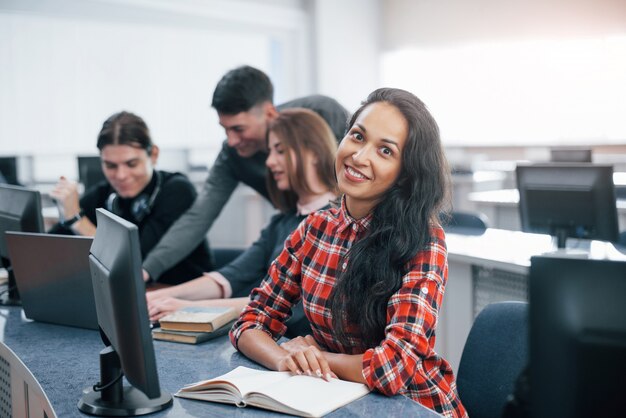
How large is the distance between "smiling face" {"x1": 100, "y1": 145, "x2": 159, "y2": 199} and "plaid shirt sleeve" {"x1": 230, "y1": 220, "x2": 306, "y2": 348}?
1112mm

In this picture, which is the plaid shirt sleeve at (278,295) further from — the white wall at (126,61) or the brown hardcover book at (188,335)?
the white wall at (126,61)

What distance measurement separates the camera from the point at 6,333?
1953 millimetres

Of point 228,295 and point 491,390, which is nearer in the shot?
point 491,390

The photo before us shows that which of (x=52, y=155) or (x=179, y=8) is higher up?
(x=179, y=8)

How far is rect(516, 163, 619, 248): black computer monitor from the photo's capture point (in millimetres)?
2898


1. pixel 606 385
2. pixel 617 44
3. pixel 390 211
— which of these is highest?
pixel 617 44

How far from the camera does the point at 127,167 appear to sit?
260 cm

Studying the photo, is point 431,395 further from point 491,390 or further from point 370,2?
point 370,2

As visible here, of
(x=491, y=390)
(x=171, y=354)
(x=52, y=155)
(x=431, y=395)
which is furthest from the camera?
(x=52, y=155)

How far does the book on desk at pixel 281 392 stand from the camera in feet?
4.01

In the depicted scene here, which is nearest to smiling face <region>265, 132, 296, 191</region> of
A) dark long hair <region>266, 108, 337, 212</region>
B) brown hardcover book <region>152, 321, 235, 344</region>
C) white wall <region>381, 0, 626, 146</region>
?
dark long hair <region>266, 108, 337, 212</region>

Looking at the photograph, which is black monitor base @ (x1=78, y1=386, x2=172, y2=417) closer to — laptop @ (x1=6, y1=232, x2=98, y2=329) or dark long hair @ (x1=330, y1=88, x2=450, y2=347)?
dark long hair @ (x1=330, y1=88, x2=450, y2=347)

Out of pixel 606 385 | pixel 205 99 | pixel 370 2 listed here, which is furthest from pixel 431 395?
pixel 370 2

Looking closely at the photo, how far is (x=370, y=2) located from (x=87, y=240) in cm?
632
